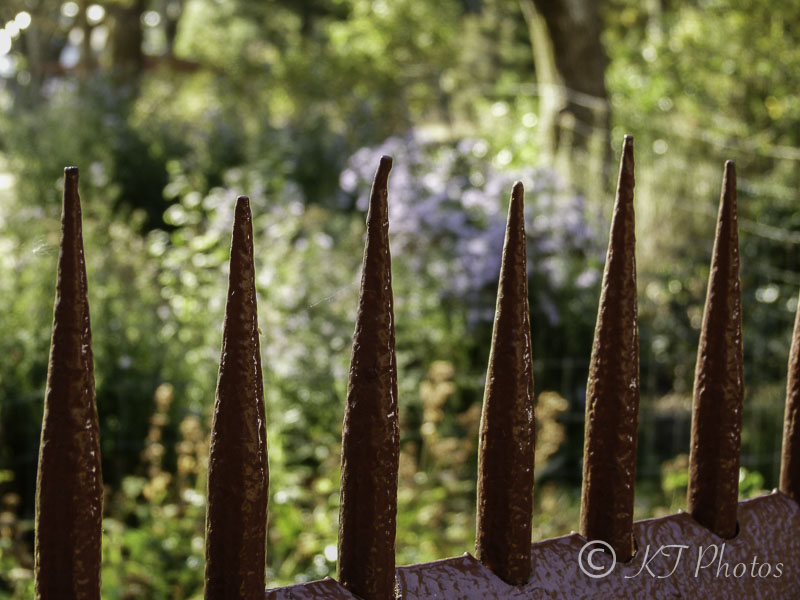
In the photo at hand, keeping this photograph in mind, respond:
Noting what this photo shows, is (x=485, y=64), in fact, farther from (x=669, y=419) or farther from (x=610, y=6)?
(x=669, y=419)

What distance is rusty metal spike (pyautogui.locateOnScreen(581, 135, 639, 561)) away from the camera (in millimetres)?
888

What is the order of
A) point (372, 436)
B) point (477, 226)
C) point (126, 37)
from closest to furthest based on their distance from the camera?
1. point (372, 436)
2. point (477, 226)
3. point (126, 37)

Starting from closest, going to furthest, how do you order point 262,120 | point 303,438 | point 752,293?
point 303,438
point 752,293
point 262,120

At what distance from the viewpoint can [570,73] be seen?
7625mm

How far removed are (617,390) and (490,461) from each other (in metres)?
0.15

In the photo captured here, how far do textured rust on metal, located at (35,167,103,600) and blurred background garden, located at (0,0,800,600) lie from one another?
41 cm

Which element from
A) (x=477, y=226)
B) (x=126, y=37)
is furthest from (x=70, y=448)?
(x=126, y=37)

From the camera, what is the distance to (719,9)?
981cm

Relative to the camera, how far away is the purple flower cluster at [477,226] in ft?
15.0

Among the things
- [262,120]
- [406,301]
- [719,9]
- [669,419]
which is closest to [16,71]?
[262,120]

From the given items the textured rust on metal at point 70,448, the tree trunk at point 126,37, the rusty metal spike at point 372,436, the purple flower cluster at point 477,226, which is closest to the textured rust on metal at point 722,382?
the rusty metal spike at point 372,436

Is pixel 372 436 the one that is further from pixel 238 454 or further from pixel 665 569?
pixel 665 569

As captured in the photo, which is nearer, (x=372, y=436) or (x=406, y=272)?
(x=372, y=436)

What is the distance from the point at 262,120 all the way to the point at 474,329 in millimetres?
5535
